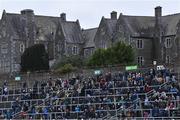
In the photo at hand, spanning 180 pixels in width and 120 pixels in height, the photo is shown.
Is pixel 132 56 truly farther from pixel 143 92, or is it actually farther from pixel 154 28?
pixel 143 92

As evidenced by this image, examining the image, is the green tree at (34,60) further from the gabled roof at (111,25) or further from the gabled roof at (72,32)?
the gabled roof at (111,25)

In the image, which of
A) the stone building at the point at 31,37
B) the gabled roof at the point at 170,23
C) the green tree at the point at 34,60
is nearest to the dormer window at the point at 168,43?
the gabled roof at the point at 170,23

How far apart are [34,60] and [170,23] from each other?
18.3 metres

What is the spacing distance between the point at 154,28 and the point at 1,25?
23.5 metres

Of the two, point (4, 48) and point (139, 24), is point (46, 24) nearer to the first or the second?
point (4, 48)

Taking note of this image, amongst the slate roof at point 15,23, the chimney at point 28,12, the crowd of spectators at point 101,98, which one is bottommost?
the crowd of spectators at point 101,98

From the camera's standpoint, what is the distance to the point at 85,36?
105 meters

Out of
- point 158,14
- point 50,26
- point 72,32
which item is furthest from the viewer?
point 50,26

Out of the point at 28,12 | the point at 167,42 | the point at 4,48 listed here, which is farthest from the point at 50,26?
the point at 167,42

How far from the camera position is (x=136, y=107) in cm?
4472

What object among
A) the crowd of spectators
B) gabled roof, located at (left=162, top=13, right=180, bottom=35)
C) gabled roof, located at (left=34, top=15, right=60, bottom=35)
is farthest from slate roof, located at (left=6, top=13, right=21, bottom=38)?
the crowd of spectators

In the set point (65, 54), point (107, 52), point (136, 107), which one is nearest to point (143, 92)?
point (136, 107)

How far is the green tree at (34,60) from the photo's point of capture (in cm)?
9050

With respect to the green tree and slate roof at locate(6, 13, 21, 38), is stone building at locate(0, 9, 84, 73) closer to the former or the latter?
slate roof at locate(6, 13, 21, 38)
